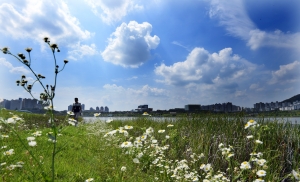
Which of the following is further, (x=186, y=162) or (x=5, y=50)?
(x=186, y=162)

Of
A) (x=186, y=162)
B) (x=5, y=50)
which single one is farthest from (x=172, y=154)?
(x=5, y=50)

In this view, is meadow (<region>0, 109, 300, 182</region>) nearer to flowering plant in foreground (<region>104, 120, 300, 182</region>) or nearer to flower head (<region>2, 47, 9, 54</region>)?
flowering plant in foreground (<region>104, 120, 300, 182</region>)

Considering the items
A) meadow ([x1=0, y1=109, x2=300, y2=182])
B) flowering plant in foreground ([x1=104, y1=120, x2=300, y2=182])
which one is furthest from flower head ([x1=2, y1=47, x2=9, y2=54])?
flowering plant in foreground ([x1=104, y1=120, x2=300, y2=182])

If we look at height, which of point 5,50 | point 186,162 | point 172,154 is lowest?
point 172,154

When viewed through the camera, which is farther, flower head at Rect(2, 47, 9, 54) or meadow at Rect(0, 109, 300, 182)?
meadow at Rect(0, 109, 300, 182)

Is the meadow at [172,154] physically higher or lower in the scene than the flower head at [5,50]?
lower

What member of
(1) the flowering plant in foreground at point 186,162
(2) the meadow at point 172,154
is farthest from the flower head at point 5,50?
(1) the flowering plant in foreground at point 186,162

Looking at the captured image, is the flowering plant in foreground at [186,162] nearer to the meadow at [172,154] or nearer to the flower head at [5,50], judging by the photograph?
the meadow at [172,154]

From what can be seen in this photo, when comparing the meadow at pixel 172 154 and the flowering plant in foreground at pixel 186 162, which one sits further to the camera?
the meadow at pixel 172 154

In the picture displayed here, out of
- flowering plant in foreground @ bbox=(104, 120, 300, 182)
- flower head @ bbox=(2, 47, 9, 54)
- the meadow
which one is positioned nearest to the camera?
flower head @ bbox=(2, 47, 9, 54)

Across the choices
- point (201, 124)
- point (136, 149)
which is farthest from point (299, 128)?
point (136, 149)

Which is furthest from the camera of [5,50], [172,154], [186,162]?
[172,154]

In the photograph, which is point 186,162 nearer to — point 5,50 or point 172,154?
point 172,154

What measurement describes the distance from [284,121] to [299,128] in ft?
1.58
